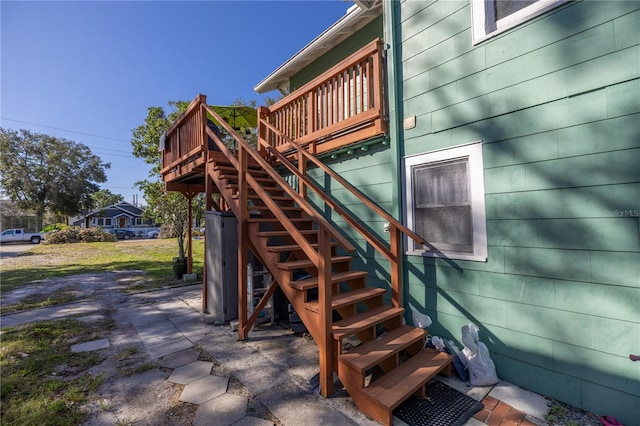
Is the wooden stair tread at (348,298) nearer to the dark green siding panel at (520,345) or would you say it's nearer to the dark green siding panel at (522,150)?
the dark green siding panel at (520,345)

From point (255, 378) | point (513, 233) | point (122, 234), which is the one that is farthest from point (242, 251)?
point (122, 234)

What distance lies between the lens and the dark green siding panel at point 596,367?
1.86m

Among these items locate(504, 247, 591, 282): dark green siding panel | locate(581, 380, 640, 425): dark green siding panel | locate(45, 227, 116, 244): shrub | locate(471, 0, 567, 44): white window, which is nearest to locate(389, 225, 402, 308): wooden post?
locate(504, 247, 591, 282): dark green siding panel

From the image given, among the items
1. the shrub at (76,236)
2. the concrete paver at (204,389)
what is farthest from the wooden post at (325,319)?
the shrub at (76,236)

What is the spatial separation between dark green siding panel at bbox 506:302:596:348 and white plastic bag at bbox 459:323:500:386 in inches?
12.3

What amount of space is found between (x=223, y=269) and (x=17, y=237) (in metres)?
32.0

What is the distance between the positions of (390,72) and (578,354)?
129 inches

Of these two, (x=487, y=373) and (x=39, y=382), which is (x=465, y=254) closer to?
(x=487, y=373)

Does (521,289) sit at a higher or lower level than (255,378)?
higher

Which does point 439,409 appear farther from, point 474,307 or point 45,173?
point 45,173

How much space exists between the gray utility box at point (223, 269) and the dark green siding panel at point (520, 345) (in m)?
3.27

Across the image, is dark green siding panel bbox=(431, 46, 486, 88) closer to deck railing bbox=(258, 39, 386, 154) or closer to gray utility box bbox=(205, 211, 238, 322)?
deck railing bbox=(258, 39, 386, 154)

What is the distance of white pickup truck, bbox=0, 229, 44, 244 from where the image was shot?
2295cm

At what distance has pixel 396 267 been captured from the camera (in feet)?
9.99
